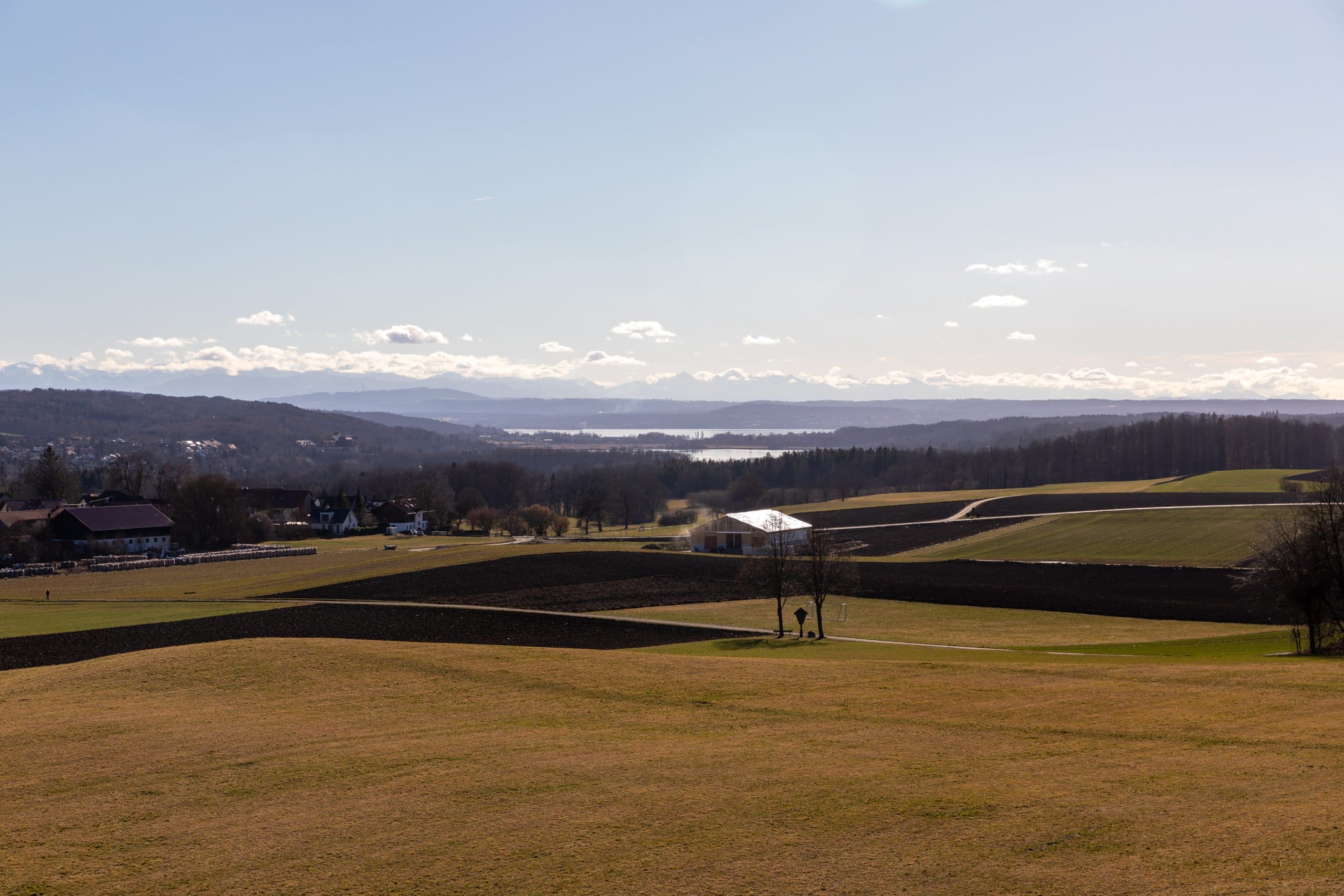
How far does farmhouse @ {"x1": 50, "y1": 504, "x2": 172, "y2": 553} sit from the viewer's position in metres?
101

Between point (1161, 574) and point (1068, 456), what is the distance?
124638 millimetres

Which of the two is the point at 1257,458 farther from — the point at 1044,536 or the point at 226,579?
the point at 226,579

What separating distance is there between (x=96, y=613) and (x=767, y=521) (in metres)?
53.4

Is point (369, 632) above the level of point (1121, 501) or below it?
below

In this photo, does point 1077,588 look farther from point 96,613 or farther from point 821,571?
point 96,613

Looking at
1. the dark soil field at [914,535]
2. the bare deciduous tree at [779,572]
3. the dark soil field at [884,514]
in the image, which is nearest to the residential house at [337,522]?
the dark soil field at [884,514]

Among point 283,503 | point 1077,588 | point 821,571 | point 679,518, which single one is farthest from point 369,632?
point 283,503

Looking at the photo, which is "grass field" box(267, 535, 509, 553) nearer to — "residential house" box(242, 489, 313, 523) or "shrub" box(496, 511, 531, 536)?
"shrub" box(496, 511, 531, 536)

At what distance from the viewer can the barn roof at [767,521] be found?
277 ft

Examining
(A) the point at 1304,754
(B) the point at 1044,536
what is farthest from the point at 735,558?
(A) the point at 1304,754

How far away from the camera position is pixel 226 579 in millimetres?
72688

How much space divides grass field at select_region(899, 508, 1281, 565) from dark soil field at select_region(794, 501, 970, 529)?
1729 cm

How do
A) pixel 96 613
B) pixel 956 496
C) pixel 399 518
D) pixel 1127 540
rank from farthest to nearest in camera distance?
pixel 956 496, pixel 399 518, pixel 1127 540, pixel 96 613

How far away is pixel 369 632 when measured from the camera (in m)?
45.2
